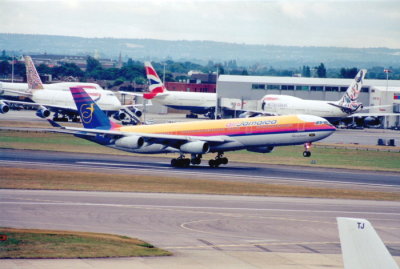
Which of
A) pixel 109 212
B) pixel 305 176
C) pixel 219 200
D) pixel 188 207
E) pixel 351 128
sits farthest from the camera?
pixel 351 128

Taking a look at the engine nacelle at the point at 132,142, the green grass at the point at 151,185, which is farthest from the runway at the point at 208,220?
the engine nacelle at the point at 132,142

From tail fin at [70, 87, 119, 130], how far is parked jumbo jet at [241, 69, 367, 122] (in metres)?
60.8

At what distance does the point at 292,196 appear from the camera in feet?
172

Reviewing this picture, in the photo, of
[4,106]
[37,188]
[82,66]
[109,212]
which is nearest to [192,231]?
[109,212]

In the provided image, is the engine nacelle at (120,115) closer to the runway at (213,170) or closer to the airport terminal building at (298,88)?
the airport terminal building at (298,88)

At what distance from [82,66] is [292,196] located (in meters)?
147

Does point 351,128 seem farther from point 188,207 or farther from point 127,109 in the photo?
point 188,207

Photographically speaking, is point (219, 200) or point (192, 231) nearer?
point (192, 231)

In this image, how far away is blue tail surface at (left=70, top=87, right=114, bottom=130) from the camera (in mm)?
71688

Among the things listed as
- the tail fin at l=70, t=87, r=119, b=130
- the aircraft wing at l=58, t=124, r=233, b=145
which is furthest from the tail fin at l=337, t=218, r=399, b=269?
the tail fin at l=70, t=87, r=119, b=130

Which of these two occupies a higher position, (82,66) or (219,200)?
(82,66)

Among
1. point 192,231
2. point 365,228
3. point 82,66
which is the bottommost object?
point 192,231

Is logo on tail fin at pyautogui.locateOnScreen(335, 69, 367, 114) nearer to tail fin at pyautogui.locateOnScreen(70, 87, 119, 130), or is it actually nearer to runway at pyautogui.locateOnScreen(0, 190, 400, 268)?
tail fin at pyautogui.locateOnScreen(70, 87, 119, 130)

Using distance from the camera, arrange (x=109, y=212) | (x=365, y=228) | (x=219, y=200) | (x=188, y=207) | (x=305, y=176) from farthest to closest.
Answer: (x=305, y=176), (x=219, y=200), (x=188, y=207), (x=109, y=212), (x=365, y=228)
